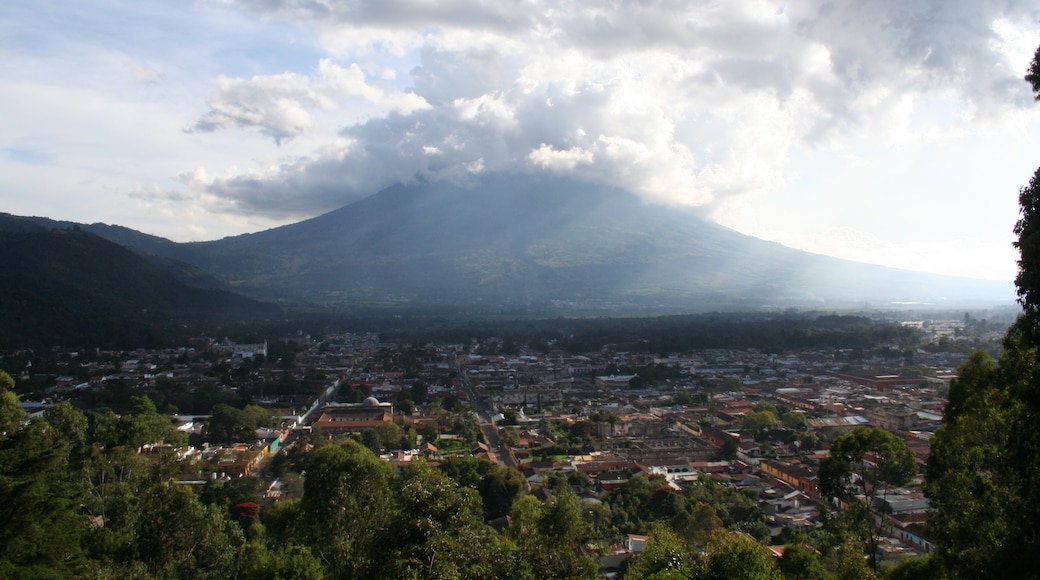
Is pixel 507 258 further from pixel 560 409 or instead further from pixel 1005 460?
pixel 1005 460

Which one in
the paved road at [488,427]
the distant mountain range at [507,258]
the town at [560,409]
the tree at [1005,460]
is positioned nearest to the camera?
the tree at [1005,460]

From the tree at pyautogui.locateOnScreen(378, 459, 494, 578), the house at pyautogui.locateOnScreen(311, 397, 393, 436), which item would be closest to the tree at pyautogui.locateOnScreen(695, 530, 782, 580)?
the tree at pyautogui.locateOnScreen(378, 459, 494, 578)

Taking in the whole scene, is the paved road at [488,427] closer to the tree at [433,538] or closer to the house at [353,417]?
the house at [353,417]

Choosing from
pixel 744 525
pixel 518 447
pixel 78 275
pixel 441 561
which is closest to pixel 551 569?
pixel 441 561

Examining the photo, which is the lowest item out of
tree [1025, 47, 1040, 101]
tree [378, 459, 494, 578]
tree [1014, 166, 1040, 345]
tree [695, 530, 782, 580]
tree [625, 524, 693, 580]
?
tree [625, 524, 693, 580]

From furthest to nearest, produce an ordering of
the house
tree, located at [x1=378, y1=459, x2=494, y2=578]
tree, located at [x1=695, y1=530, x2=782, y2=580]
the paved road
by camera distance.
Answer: the house → the paved road → tree, located at [x1=695, y1=530, x2=782, y2=580] → tree, located at [x1=378, y1=459, x2=494, y2=578]

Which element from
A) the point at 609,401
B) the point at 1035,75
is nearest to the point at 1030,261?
the point at 1035,75

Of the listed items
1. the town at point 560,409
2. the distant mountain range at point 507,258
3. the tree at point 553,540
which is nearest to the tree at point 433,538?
the tree at point 553,540

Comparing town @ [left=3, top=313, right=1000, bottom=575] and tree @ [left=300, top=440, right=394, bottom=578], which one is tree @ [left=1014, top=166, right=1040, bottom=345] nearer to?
town @ [left=3, top=313, right=1000, bottom=575]

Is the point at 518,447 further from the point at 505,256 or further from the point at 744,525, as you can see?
the point at 505,256
